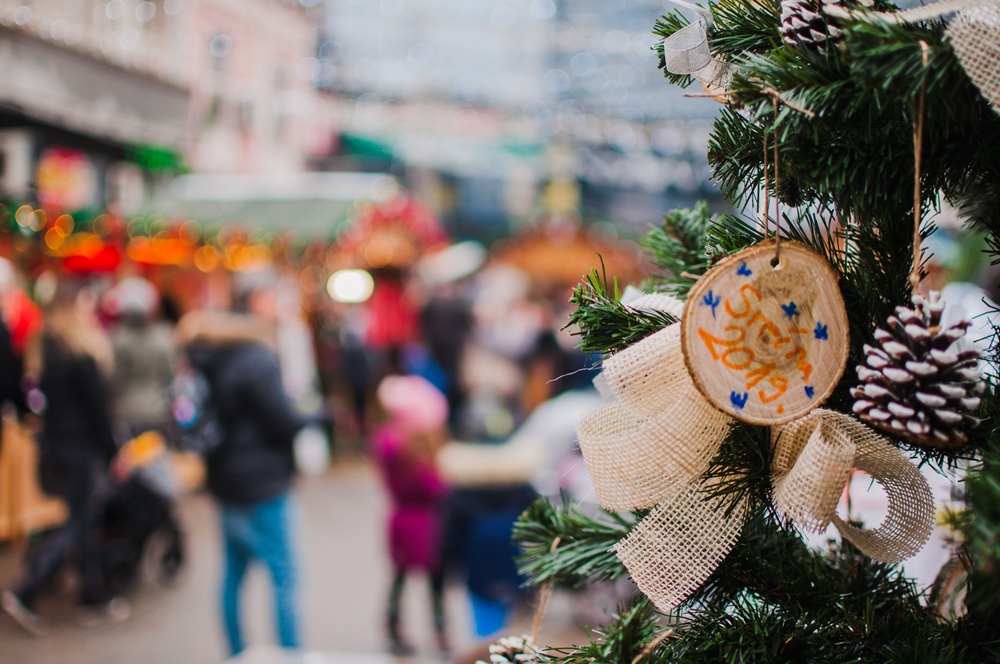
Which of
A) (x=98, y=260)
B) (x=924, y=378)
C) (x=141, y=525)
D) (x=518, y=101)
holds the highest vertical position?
(x=518, y=101)

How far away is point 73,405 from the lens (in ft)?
13.1

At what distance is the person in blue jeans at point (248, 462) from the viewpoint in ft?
10.7

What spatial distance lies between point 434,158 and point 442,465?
37.7ft

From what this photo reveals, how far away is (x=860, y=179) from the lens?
0.71 metres

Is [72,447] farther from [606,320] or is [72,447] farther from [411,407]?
[606,320]

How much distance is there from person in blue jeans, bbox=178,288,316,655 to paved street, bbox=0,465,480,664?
221 mm

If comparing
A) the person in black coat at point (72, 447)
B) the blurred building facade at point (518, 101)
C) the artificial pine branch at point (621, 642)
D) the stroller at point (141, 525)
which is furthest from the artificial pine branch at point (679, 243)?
the blurred building facade at point (518, 101)

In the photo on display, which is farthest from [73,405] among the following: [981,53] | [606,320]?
[981,53]

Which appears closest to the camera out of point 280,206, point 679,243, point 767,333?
point 767,333

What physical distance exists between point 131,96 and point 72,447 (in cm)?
218

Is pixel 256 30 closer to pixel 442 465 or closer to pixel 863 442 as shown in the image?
pixel 442 465

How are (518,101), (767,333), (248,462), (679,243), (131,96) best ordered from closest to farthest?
(767,333)
(679,243)
(248,462)
(131,96)
(518,101)

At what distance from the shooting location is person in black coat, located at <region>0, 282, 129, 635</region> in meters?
3.92

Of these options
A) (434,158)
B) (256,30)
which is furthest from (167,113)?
(434,158)
